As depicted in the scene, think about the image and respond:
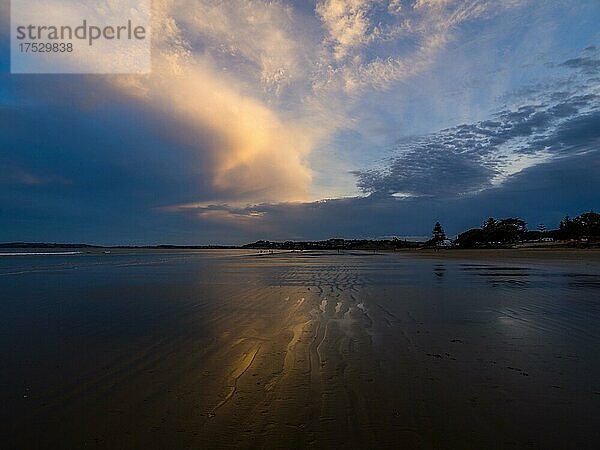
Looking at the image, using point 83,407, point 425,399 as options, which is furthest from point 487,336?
point 83,407

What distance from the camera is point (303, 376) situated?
6121mm

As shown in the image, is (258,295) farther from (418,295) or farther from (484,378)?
(484,378)

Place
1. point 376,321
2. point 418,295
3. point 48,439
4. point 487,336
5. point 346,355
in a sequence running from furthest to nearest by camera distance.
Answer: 1. point 418,295
2. point 376,321
3. point 487,336
4. point 346,355
5. point 48,439

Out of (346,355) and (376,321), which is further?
(376,321)

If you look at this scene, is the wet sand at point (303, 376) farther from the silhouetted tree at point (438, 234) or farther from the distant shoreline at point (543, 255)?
the silhouetted tree at point (438, 234)

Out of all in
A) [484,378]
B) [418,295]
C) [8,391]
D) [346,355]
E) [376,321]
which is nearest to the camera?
[8,391]

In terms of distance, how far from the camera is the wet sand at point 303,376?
14.0 feet

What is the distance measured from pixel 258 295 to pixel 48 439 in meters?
11.6

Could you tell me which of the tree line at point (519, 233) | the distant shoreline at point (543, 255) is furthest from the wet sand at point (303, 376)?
the tree line at point (519, 233)

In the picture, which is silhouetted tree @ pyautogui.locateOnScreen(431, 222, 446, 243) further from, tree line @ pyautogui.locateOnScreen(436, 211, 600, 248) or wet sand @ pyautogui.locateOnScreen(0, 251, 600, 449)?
wet sand @ pyautogui.locateOnScreen(0, 251, 600, 449)

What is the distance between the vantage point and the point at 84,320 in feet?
35.0

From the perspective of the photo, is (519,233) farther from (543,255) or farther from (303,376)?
(303,376)

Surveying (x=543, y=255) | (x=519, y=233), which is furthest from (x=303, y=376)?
(x=519, y=233)

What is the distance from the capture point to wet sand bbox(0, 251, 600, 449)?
428 cm
